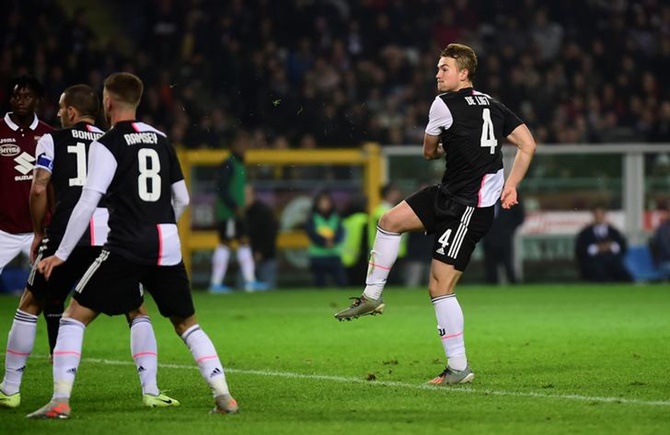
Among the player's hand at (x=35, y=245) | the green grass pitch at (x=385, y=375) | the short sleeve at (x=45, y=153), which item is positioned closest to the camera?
the green grass pitch at (x=385, y=375)

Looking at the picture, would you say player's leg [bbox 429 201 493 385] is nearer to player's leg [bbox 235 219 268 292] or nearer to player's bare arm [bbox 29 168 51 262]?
player's bare arm [bbox 29 168 51 262]

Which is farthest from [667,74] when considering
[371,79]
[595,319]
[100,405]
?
[100,405]

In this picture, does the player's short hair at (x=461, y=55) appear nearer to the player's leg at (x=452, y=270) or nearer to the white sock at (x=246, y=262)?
the player's leg at (x=452, y=270)

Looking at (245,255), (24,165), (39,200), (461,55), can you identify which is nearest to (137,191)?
(39,200)

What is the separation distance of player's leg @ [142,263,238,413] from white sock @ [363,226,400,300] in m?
1.97

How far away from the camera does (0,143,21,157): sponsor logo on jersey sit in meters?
9.78

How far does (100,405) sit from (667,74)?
20.7 metres

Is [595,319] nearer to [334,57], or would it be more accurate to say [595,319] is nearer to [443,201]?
[443,201]

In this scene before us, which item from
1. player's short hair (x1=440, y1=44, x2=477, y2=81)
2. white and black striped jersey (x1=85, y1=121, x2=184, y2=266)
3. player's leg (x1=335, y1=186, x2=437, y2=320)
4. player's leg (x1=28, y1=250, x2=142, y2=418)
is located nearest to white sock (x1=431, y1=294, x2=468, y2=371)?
player's leg (x1=335, y1=186, x2=437, y2=320)

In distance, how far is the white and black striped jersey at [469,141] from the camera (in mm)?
8836

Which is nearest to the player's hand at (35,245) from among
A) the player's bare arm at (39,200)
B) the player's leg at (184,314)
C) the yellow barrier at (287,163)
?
the player's bare arm at (39,200)

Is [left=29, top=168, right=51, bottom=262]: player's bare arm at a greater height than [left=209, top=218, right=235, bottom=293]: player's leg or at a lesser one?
greater

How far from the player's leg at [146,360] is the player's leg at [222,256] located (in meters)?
12.6

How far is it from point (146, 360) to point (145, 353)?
0.04 m
